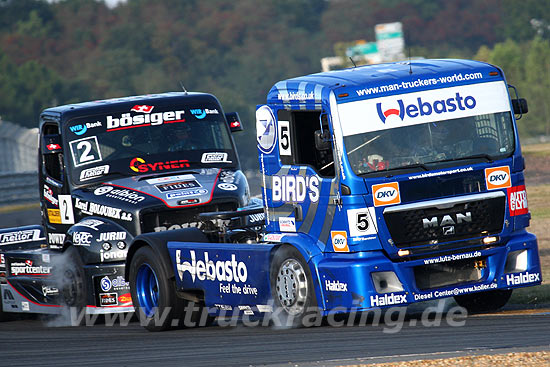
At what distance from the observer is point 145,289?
36.0 ft

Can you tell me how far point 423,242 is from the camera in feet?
30.0

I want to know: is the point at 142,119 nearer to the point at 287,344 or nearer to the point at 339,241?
the point at 339,241

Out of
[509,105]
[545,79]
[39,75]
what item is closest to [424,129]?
[509,105]

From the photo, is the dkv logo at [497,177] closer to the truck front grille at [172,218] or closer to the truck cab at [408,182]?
the truck cab at [408,182]

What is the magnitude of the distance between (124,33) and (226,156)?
8864 centimetres

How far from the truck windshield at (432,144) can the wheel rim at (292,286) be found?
112 centimetres

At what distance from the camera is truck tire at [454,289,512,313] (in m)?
10.1

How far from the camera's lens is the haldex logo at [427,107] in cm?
919

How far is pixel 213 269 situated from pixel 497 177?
2922 mm

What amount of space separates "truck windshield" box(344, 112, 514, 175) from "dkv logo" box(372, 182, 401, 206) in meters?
0.17

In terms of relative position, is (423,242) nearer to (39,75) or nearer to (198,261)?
(198,261)

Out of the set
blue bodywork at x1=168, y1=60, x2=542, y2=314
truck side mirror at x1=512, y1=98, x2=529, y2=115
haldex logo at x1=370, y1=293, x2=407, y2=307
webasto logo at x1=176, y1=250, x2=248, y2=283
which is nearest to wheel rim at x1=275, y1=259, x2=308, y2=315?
blue bodywork at x1=168, y1=60, x2=542, y2=314

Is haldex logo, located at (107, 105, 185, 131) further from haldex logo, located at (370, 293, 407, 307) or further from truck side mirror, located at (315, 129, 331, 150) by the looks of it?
haldex logo, located at (370, 293, 407, 307)

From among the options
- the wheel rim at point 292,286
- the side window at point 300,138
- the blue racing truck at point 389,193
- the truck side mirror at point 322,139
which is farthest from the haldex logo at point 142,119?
the truck side mirror at point 322,139
